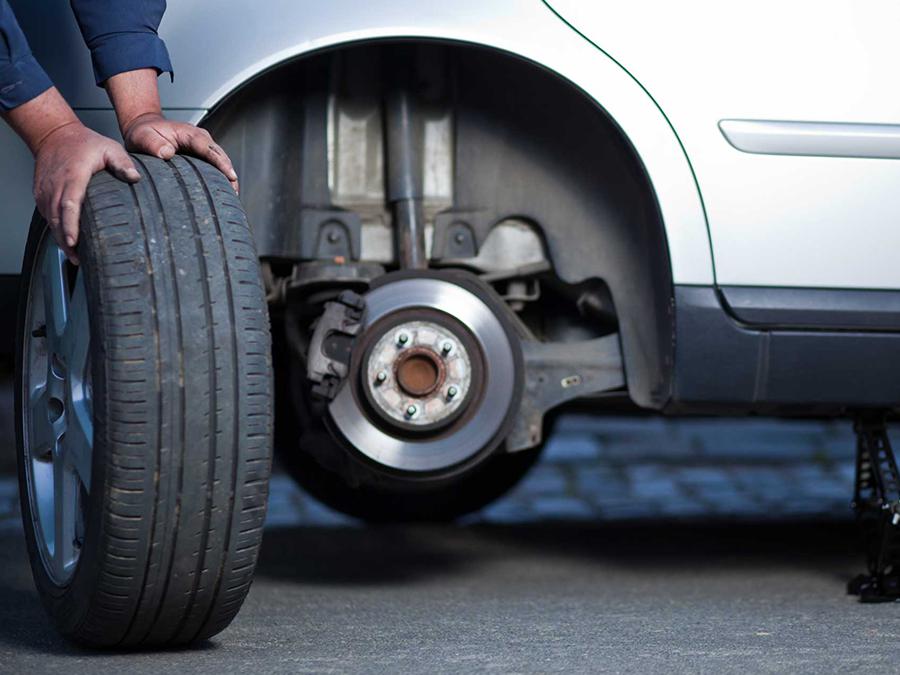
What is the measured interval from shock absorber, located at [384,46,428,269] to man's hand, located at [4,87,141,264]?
0.67 m

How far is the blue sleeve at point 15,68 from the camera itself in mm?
2074

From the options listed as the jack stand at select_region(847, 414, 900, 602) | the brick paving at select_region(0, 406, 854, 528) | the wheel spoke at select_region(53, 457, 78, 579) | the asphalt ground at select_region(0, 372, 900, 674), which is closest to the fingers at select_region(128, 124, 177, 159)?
the wheel spoke at select_region(53, 457, 78, 579)

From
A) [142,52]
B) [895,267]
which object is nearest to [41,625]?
[142,52]

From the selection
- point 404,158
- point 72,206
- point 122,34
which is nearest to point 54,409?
point 72,206

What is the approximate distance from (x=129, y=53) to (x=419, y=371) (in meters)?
0.73

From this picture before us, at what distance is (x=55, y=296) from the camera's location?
217 cm

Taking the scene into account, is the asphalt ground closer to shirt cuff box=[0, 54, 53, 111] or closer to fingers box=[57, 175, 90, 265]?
fingers box=[57, 175, 90, 265]

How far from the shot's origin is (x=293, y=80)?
101 inches

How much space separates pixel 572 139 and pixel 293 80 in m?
0.52

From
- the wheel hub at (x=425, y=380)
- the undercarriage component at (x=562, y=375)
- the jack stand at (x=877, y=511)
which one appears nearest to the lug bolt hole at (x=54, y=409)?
the wheel hub at (x=425, y=380)

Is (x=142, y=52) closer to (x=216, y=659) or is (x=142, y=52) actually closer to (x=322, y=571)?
(x=216, y=659)

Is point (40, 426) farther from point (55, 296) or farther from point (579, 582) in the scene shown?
point (579, 582)

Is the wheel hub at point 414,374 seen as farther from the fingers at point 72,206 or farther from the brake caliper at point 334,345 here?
the fingers at point 72,206

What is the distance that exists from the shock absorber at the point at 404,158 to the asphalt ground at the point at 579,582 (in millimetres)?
660
